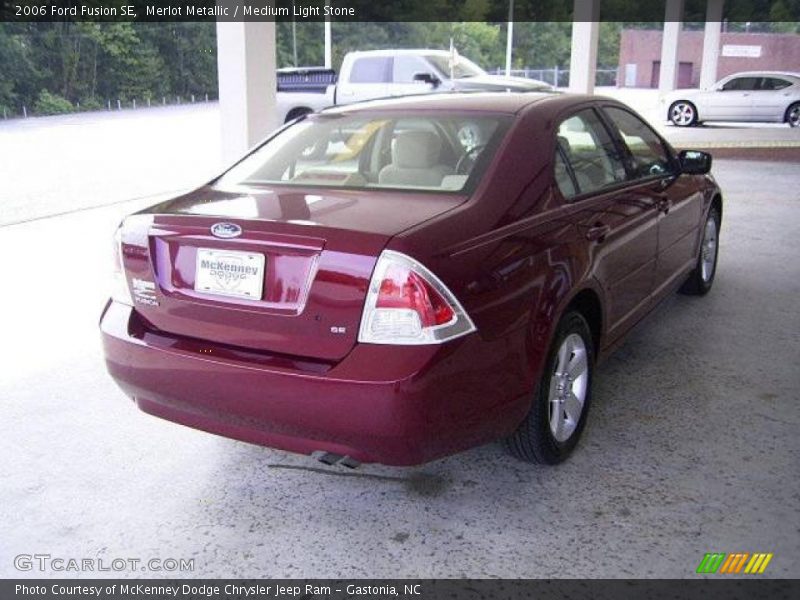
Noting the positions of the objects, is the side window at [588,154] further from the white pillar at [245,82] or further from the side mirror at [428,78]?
the side mirror at [428,78]

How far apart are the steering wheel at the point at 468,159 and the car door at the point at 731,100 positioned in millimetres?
20706

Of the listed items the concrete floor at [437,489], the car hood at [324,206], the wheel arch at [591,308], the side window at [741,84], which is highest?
the side window at [741,84]

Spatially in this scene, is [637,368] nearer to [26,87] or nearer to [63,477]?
[63,477]

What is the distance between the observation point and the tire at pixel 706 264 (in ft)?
19.0

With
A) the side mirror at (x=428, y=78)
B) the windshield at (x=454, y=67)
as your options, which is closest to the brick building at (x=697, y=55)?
the windshield at (x=454, y=67)

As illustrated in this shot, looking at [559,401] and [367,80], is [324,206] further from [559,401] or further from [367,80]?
[367,80]

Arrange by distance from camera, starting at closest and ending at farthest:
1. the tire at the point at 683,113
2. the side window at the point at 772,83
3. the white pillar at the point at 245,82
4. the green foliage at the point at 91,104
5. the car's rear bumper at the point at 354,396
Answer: the car's rear bumper at the point at 354,396 < the white pillar at the point at 245,82 < the side window at the point at 772,83 < the tire at the point at 683,113 < the green foliage at the point at 91,104

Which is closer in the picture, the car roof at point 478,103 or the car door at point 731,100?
the car roof at point 478,103

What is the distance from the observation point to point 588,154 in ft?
12.8

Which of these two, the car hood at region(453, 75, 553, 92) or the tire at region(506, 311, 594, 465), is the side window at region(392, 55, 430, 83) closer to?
the car hood at region(453, 75, 553, 92)

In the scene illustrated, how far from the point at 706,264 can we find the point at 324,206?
387 cm

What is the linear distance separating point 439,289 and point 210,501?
132 cm

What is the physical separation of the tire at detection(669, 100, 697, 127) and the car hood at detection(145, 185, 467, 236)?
20978 mm

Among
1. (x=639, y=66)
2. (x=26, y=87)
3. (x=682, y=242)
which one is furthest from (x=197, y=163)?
(x=639, y=66)
